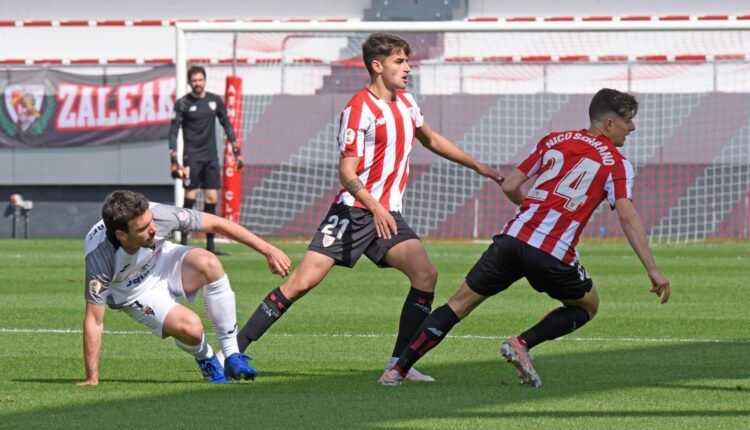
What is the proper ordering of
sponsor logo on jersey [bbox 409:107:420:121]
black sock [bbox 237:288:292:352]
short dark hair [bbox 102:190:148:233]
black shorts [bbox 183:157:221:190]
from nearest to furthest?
short dark hair [bbox 102:190:148:233] < black sock [bbox 237:288:292:352] < sponsor logo on jersey [bbox 409:107:420:121] < black shorts [bbox 183:157:221:190]

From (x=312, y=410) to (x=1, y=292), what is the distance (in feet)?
22.6

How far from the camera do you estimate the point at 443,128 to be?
69.8 ft

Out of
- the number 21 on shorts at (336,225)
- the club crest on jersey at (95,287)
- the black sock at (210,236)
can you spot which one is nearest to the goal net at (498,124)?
the black sock at (210,236)

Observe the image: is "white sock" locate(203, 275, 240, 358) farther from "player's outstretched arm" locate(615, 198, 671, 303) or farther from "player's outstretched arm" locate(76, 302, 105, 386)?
"player's outstretched arm" locate(615, 198, 671, 303)

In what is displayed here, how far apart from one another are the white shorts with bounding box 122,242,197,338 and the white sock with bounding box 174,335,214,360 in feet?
0.46

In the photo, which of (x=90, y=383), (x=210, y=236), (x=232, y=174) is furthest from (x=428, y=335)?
(x=232, y=174)

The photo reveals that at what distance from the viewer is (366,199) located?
6867 mm

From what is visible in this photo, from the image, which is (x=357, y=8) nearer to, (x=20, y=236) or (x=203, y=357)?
(x=20, y=236)

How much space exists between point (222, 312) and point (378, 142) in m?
1.24

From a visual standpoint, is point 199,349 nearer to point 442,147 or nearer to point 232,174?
point 442,147

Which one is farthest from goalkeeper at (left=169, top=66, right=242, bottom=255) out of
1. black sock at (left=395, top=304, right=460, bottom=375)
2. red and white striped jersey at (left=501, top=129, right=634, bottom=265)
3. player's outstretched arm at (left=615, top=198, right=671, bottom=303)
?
player's outstretched arm at (left=615, top=198, right=671, bottom=303)

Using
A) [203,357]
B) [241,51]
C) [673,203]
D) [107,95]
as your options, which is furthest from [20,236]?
[203,357]

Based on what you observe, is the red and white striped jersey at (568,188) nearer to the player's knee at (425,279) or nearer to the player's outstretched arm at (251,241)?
the player's knee at (425,279)

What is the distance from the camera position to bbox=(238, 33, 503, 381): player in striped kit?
714cm
